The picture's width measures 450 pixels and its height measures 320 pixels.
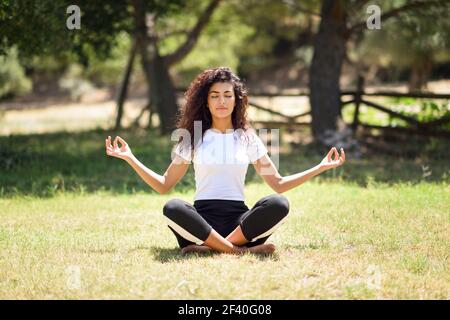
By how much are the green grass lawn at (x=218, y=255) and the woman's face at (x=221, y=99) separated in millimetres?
1193

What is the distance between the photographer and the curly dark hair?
16.7 feet

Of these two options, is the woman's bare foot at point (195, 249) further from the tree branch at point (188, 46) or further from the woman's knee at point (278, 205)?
the tree branch at point (188, 46)

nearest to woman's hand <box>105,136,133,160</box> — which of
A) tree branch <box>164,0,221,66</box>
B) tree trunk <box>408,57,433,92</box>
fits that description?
tree branch <box>164,0,221,66</box>

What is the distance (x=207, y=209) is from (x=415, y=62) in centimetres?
2583

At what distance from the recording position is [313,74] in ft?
40.4

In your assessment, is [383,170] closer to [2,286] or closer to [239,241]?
[239,241]

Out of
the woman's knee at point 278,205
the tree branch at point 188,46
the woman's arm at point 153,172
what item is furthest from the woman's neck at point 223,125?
the tree branch at point 188,46

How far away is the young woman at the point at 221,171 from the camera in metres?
4.82

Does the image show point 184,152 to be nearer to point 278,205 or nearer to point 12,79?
point 278,205

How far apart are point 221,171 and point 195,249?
2.20 feet

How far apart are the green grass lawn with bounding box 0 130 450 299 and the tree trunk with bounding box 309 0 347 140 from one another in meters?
2.30
